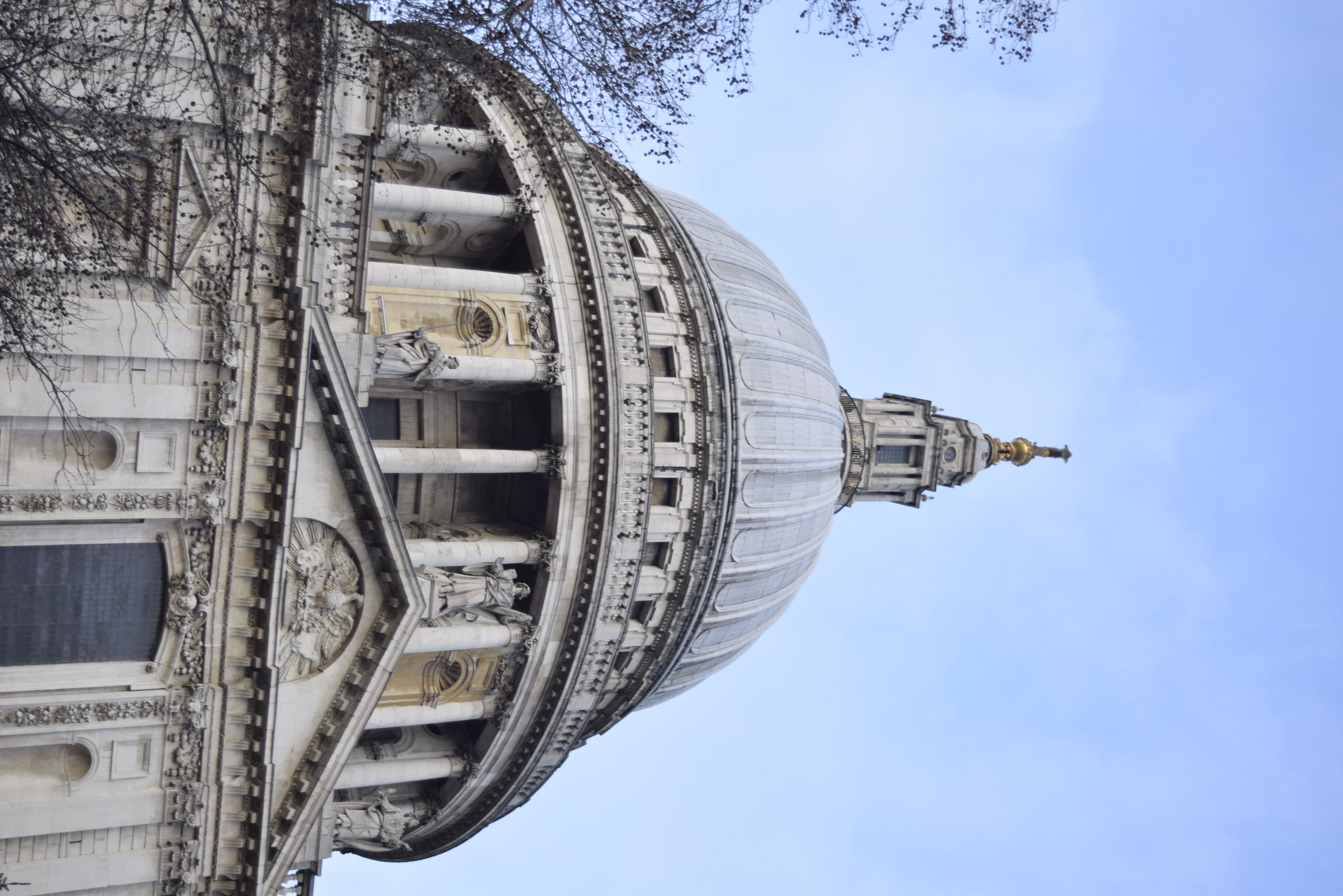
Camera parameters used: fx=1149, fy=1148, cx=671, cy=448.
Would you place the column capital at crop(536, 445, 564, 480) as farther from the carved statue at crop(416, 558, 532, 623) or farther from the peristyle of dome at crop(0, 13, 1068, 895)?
the carved statue at crop(416, 558, 532, 623)

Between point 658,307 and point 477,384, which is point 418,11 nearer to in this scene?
point 477,384

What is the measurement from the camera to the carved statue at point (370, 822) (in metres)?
30.6

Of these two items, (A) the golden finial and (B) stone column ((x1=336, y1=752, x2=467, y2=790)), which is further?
(A) the golden finial

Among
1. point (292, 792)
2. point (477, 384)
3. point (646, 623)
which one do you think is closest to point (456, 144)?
point (477, 384)

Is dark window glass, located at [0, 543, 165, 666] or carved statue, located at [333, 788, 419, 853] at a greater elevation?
dark window glass, located at [0, 543, 165, 666]

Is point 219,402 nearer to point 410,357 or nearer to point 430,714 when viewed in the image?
point 410,357

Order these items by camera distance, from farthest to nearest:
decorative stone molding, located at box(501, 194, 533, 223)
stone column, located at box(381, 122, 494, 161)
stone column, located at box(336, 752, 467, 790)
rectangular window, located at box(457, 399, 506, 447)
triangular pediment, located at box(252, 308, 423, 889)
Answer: rectangular window, located at box(457, 399, 506, 447) < stone column, located at box(336, 752, 467, 790) < decorative stone molding, located at box(501, 194, 533, 223) < stone column, located at box(381, 122, 494, 161) < triangular pediment, located at box(252, 308, 423, 889)

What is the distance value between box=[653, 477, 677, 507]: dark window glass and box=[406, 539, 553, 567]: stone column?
3779 millimetres

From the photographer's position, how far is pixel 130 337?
2148 cm

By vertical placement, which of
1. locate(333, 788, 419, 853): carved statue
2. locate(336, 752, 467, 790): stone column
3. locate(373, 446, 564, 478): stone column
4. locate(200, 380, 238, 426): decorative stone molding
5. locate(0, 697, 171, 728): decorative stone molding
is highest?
locate(200, 380, 238, 426): decorative stone molding

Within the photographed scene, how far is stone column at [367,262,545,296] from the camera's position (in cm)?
2831

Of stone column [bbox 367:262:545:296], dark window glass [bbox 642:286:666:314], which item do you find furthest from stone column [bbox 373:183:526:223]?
dark window glass [bbox 642:286:666:314]

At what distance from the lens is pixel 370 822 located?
31141mm

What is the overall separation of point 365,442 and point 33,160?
27.3 feet
